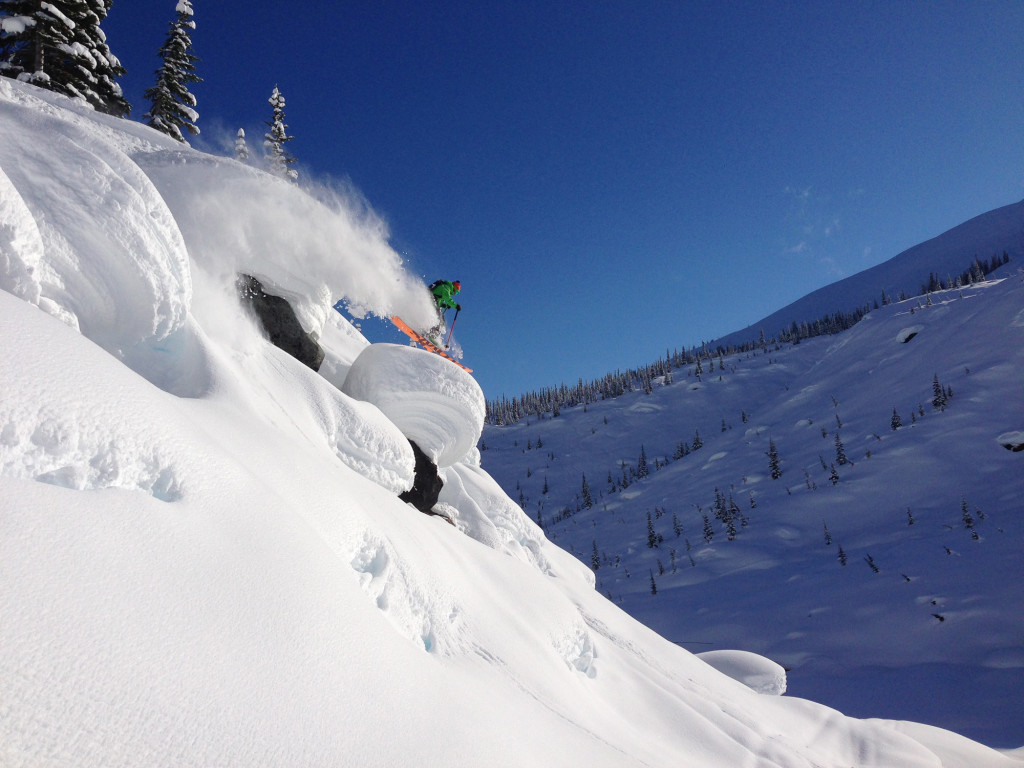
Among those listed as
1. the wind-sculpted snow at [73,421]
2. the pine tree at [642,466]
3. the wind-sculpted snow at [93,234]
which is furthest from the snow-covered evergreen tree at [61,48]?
the pine tree at [642,466]

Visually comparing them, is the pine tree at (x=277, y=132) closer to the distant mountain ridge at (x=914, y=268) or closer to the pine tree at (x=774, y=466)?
the pine tree at (x=774, y=466)

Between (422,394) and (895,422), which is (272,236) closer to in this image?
(422,394)

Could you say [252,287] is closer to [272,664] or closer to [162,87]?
[272,664]

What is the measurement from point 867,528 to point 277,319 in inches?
1126

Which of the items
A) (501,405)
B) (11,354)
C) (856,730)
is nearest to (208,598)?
(11,354)

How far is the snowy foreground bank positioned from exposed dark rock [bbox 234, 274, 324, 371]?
0.23 m

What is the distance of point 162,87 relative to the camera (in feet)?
70.4

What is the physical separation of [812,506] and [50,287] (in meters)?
33.9

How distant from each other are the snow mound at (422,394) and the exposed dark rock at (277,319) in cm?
113

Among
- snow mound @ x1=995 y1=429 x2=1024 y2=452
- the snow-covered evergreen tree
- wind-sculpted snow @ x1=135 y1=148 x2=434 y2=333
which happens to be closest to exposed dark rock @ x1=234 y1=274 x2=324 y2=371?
wind-sculpted snow @ x1=135 y1=148 x2=434 y2=333

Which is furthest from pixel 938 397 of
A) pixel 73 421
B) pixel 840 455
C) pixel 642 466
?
pixel 73 421

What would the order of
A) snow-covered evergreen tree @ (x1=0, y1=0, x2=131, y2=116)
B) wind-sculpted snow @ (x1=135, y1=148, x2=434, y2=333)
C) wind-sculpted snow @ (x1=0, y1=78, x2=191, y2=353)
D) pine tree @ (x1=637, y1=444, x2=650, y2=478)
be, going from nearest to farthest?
1. wind-sculpted snow @ (x1=0, y1=78, x2=191, y2=353)
2. wind-sculpted snow @ (x1=135, y1=148, x2=434, y2=333)
3. snow-covered evergreen tree @ (x1=0, y1=0, x2=131, y2=116)
4. pine tree @ (x1=637, y1=444, x2=650, y2=478)

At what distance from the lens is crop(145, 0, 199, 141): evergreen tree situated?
21312mm

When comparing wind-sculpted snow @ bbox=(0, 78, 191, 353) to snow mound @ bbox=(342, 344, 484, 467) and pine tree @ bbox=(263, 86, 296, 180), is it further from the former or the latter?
pine tree @ bbox=(263, 86, 296, 180)
